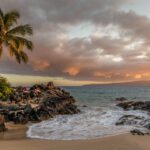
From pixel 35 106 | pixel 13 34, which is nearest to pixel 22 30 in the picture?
pixel 13 34

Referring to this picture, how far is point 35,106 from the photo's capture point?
126 ft

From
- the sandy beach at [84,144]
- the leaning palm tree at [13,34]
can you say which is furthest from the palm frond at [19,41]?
the sandy beach at [84,144]

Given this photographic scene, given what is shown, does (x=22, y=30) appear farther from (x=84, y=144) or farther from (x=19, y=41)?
(x=84, y=144)

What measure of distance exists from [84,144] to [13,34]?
17736 mm

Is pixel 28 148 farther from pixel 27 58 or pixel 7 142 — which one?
pixel 27 58

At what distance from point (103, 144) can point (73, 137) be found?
3.49 m

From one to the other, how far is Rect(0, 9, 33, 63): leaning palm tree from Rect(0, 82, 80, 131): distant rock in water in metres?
5.93

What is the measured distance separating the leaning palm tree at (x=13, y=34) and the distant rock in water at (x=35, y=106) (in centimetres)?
593

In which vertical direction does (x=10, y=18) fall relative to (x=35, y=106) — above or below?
above

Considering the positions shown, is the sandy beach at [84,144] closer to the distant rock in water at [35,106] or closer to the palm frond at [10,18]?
the distant rock in water at [35,106]

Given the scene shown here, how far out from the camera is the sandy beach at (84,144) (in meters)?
18.1

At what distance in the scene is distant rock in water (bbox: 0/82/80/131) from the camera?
107 ft

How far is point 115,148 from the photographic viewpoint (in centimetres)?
1762

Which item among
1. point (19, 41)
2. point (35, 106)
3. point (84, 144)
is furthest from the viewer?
point (35, 106)
